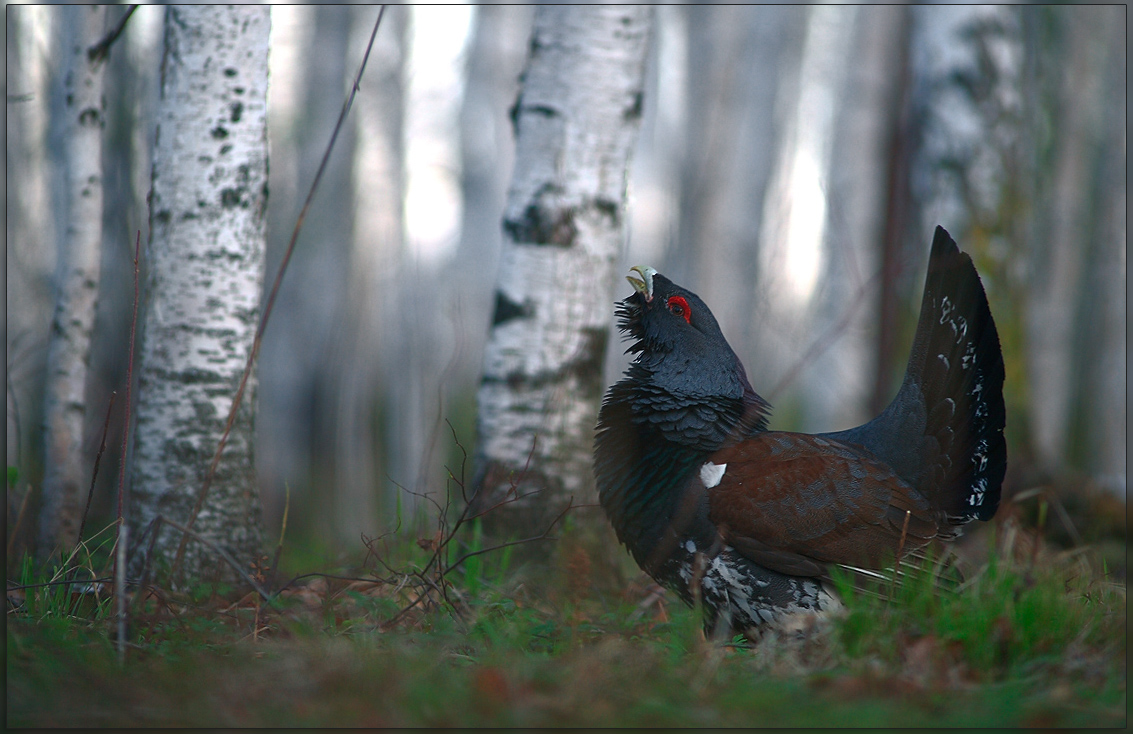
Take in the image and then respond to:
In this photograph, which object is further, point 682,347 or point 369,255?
point 369,255

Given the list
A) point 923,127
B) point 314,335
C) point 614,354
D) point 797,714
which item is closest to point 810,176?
point 614,354

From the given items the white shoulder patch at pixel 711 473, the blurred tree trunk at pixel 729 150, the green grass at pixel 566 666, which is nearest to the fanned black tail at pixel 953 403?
the green grass at pixel 566 666

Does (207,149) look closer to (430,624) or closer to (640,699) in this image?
(430,624)

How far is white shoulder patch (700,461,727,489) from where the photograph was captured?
2953mm

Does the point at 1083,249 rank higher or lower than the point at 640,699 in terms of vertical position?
higher

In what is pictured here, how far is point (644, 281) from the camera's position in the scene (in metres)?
3.53

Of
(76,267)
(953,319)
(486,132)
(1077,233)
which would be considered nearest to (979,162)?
(953,319)

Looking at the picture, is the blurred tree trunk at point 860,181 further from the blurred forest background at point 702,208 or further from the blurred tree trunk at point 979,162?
the blurred tree trunk at point 979,162

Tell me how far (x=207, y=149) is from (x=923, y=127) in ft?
15.7

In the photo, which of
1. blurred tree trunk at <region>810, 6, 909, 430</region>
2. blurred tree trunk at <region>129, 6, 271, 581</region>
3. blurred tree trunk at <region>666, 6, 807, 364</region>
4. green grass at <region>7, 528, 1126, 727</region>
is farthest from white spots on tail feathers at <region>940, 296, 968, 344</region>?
blurred tree trunk at <region>666, 6, 807, 364</region>

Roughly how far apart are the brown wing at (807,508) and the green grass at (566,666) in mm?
322

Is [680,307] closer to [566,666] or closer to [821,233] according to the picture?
[566,666]

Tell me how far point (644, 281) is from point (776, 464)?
1046mm

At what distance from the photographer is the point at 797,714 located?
157cm
